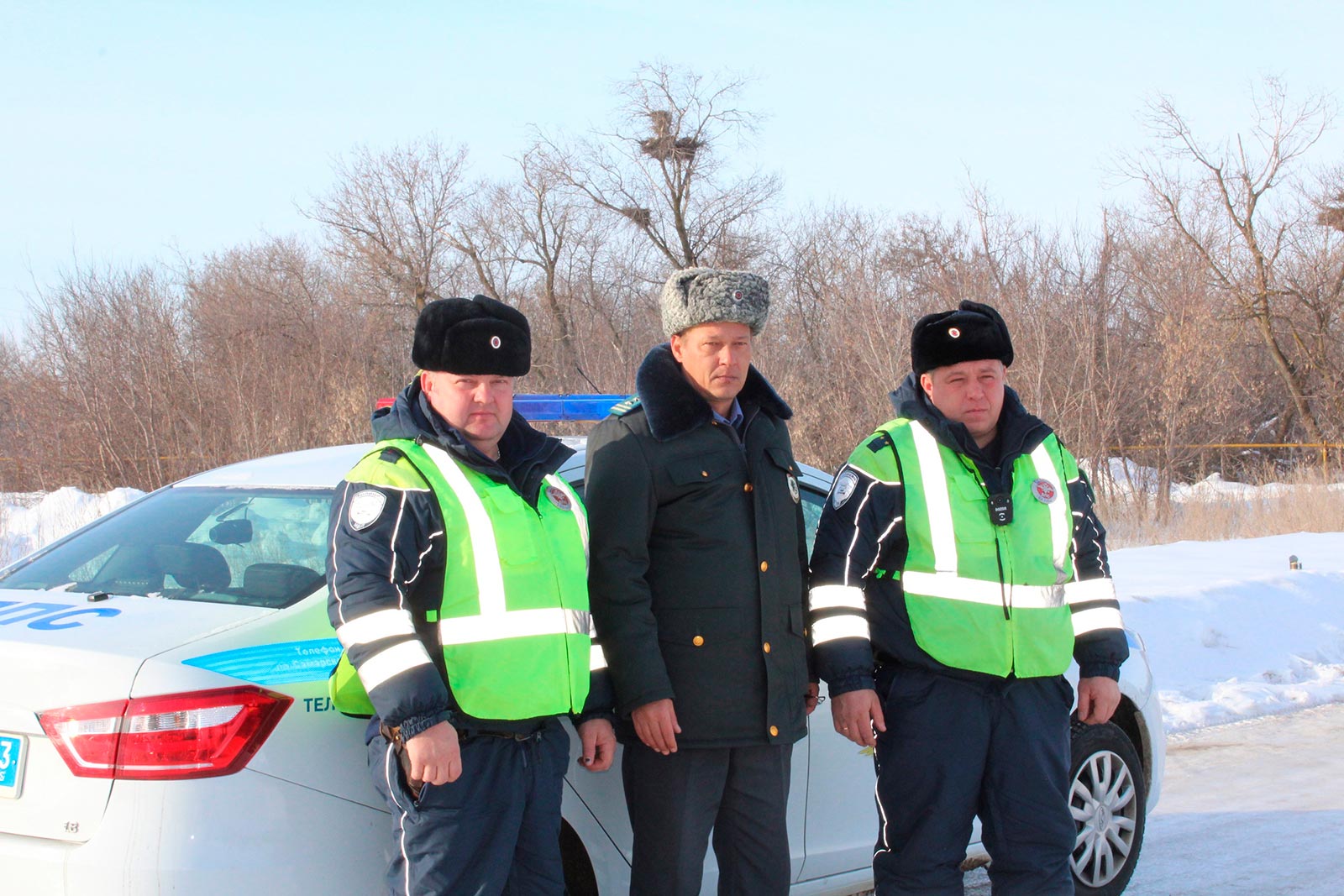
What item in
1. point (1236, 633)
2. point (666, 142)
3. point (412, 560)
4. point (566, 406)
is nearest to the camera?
point (412, 560)

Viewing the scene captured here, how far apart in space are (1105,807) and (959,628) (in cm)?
144

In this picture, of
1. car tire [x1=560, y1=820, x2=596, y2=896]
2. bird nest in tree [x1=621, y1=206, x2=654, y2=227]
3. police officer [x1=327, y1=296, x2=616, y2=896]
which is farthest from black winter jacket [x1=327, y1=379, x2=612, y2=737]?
bird nest in tree [x1=621, y1=206, x2=654, y2=227]

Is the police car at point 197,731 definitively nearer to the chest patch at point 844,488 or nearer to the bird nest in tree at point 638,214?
the chest patch at point 844,488

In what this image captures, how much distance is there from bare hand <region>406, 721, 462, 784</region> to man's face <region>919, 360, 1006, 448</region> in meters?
1.53

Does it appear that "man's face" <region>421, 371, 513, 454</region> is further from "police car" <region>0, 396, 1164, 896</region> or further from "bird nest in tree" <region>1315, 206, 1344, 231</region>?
"bird nest in tree" <region>1315, 206, 1344, 231</region>

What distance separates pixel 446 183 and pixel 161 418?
14.3 meters

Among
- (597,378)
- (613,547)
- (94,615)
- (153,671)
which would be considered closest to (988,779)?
(613,547)

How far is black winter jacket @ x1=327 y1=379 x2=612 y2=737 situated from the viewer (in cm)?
218

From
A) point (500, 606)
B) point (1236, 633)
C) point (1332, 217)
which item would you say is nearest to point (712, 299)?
point (500, 606)

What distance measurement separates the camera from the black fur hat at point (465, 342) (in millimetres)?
2516

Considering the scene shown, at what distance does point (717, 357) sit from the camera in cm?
282

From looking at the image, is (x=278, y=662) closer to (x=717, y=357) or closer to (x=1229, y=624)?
(x=717, y=357)

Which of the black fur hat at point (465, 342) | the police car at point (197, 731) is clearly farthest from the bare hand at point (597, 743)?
the black fur hat at point (465, 342)

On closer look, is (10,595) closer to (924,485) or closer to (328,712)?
(328,712)
